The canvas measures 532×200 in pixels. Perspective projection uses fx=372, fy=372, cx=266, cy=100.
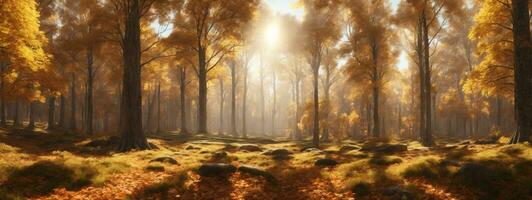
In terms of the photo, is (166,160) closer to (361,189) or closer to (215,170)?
(215,170)

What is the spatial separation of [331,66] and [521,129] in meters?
23.1

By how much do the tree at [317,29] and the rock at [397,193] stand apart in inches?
529

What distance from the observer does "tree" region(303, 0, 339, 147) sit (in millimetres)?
22016

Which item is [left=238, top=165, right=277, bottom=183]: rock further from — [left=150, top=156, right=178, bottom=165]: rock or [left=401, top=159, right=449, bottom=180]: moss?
[left=401, top=159, right=449, bottom=180]: moss

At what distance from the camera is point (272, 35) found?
35.8m

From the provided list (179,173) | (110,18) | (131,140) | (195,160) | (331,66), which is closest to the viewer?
(179,173)

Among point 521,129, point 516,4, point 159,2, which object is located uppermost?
point 159,2

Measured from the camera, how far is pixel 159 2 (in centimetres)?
1830

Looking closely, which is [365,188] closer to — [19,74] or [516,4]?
[516,4]

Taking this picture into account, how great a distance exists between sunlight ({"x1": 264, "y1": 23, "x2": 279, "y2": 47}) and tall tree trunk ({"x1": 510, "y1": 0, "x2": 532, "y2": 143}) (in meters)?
21.1

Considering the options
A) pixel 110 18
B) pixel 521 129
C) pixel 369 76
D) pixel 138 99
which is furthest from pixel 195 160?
pixel 369 76

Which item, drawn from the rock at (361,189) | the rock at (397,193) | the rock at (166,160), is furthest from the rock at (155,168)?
the rock at (397,193)

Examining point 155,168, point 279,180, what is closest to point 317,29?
point 279,180

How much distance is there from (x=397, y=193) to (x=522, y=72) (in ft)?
28.4
